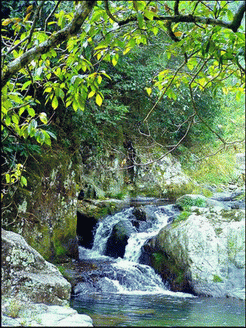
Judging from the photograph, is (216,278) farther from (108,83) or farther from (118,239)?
(108,83)

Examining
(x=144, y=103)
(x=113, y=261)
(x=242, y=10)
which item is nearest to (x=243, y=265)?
(x=113, y=261)

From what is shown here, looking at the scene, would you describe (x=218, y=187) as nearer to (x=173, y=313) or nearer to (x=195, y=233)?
(x=195, y=233)

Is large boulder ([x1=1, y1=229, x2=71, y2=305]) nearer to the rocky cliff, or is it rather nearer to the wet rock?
the rocky cliff

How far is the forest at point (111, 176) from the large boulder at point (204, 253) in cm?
2

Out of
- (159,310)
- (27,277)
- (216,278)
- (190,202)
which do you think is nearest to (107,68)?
(190,202)

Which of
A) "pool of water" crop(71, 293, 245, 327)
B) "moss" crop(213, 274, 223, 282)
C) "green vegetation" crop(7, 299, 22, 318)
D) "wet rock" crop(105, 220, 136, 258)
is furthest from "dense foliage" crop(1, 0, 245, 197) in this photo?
"moss" crop(213, 274, 223, 282)

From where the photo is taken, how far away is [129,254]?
764 centimetres

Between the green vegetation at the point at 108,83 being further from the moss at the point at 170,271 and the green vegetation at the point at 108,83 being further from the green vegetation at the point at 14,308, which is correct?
the moss at the point at 170,271

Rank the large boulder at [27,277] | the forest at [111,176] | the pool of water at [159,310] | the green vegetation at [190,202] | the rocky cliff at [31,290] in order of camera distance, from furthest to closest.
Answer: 1. the green vegetation at [190,202]
2. the pool of water at [159,310]
3. the large boulder at [27,277]
4. the rocky cliff at [31,290]
5. the forest at [111,176]

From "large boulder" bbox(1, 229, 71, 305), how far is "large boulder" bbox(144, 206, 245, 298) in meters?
2.93

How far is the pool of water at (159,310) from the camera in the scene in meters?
3.44

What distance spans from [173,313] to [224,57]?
3159 millimetres

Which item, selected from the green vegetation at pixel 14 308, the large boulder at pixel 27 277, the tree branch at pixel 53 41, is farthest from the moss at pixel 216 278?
the tree branch at pixel 53 41

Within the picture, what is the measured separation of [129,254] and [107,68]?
432 centimetres
